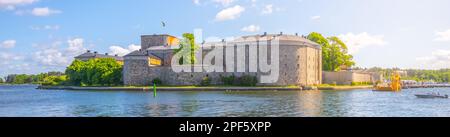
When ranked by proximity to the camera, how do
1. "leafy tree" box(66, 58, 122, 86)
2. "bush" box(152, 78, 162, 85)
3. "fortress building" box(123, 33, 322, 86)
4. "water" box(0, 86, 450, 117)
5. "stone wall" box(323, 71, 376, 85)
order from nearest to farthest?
"water" box(0, 86, 450, 117)
"fortress building" box(123, 33, 322, 86)
"bush" box(152, 78, 162, 85)
"stone wall" box(323, 71, 376, 85)
"leafy tree" box(66, 58, 122, 86)

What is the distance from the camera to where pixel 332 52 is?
39000 millimetres

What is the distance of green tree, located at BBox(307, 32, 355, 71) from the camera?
38.6m

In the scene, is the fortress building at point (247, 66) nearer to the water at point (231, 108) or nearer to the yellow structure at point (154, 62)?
the yellow structure at point (154, 62)

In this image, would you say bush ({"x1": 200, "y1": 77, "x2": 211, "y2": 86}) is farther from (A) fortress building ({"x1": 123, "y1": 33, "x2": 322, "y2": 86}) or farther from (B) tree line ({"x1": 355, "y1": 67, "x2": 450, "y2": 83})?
(B) tree line ({"x1": 355, "y1": 67, "x2": 450, "y2": 83})

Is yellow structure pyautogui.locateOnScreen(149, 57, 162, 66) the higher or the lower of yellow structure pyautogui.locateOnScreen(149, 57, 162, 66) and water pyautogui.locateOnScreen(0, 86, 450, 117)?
the higher

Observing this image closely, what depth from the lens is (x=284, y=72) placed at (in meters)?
33.9

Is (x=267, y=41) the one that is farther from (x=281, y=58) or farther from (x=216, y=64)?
(x=216, y=64)

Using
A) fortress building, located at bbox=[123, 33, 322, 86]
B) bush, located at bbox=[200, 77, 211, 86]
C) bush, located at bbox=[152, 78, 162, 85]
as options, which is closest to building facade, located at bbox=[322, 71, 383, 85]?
fortress building, located at bbox=[123, 33, 322, 86]

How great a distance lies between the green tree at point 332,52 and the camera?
38.6 meters

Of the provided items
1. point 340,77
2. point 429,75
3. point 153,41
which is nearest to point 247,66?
point 340,77

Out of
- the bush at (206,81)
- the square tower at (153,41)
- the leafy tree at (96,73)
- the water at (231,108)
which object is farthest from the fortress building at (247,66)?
the water at (231,108)

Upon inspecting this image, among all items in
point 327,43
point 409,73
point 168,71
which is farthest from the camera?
point 409,73
